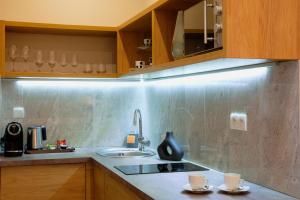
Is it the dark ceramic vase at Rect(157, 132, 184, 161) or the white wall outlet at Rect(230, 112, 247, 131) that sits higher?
the white wall outlet at Rect(230, 112, 247, 131)

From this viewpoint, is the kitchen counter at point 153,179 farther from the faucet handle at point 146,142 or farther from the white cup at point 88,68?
the white cup at point 88,68

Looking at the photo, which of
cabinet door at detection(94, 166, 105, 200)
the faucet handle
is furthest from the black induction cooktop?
the faucet handle

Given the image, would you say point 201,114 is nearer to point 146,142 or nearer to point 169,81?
point 169,81

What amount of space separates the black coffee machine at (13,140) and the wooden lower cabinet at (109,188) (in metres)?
0.65

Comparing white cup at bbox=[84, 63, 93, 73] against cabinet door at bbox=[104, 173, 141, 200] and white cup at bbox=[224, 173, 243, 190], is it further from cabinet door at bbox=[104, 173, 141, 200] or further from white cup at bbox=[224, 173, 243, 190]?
white cup at bbox=[224, 173, 243, 190]

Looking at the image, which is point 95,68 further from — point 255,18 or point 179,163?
point 255,18

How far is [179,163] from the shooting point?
282 centimetres

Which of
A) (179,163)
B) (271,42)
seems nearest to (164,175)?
(179,163)

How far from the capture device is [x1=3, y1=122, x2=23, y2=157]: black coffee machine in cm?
324

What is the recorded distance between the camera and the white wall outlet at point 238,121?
2.22 metres

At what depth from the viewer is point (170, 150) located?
2.93 metres

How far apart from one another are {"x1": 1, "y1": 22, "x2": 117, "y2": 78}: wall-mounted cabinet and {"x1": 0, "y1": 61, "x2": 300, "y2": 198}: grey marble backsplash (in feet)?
0.57

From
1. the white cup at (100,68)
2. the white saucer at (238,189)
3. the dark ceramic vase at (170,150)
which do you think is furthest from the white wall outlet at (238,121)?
the white cup at (100,68)

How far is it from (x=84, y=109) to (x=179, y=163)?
1299mm
